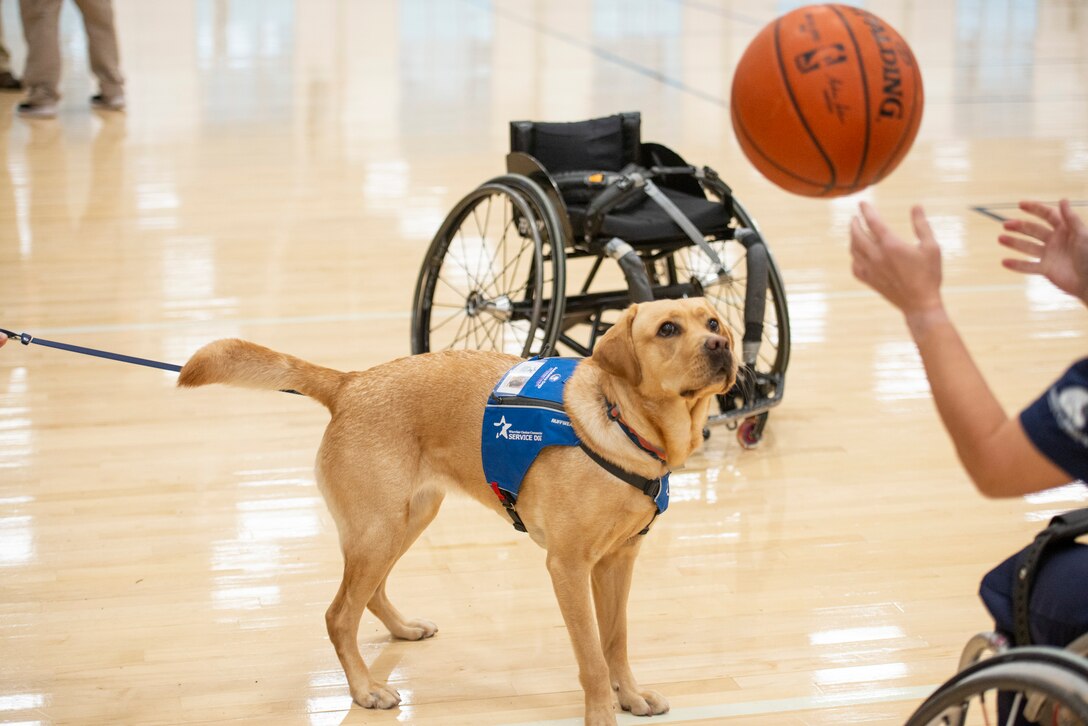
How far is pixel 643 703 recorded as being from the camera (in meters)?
2.92

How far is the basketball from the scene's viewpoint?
2.85 m

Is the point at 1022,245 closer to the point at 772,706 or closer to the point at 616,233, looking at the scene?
the point at 772,706

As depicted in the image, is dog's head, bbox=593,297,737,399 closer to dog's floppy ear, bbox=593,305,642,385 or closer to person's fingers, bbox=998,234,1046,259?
dog's floppy ear, bbox=593,305,642,385

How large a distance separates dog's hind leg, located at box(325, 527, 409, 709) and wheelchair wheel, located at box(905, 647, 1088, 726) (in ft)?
4.30

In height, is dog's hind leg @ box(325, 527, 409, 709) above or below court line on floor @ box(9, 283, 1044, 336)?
above

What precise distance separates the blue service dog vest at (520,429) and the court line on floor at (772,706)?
51 centimetres

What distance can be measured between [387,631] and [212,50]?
35.7ft

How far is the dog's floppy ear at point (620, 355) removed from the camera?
2.72 metres

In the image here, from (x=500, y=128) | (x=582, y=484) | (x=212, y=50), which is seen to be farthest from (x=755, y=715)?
(x=212, y=50)

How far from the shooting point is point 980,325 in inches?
223

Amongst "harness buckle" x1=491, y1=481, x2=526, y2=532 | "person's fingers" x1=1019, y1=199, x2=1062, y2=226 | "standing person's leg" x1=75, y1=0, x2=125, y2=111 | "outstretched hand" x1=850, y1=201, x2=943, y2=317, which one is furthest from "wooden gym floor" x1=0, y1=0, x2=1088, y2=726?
"outstretched hand" x1=850, y1=201, x2=943, y2=317

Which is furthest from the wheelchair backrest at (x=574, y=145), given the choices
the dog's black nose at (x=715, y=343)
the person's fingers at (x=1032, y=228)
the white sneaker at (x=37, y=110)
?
the white sneaker at (x=37, y=110)

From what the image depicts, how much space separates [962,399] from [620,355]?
104cm

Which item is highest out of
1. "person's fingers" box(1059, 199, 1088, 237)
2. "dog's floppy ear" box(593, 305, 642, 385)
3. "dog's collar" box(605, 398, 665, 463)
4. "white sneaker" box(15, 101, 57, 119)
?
"person's fingers" box(1059, 199, 1088, 237)
